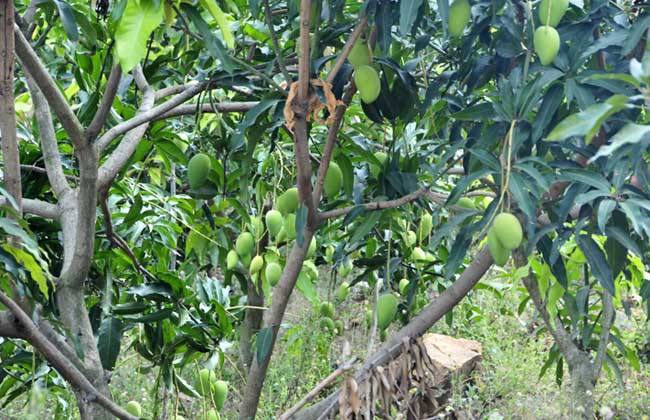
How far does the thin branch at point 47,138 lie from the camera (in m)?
1.62

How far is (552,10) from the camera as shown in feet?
4.04

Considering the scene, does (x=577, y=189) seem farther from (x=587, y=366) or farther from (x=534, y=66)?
(x=587, y=366)

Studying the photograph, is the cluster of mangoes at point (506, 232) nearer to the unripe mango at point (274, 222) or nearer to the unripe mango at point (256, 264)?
the unripe mango at point (274, 222)

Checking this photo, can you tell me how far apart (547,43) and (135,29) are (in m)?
0.58

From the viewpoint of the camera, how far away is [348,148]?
1.75 meters

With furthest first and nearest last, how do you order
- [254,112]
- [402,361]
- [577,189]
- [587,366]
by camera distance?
[587,366], [402,361], [254,112], [577,189]

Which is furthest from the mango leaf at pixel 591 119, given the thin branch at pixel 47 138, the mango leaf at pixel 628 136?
the thin branch at pixel 47 138

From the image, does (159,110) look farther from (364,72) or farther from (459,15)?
(459,15)

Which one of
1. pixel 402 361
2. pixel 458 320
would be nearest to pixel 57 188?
pixel 402 361

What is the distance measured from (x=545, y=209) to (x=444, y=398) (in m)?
2.24

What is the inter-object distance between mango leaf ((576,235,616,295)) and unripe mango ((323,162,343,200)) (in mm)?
476

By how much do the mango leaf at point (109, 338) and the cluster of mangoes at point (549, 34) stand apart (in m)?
0.97

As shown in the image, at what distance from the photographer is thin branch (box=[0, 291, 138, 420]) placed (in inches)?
52.2

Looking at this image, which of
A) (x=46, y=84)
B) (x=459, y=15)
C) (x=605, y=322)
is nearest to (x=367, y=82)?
(x=459, y=15)
